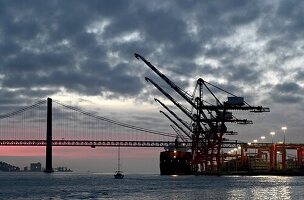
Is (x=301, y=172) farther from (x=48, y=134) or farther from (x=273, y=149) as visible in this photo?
(x=48, y=134)

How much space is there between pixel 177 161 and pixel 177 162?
83cm

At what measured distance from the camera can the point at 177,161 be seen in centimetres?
18125

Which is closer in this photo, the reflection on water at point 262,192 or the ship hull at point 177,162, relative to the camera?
the reflection on water at point 262,192

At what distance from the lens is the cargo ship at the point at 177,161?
585 feet

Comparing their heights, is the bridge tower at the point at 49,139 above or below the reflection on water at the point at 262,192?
above

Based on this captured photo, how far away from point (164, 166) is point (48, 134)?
3594cm

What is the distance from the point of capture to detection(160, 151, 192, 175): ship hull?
178 meters

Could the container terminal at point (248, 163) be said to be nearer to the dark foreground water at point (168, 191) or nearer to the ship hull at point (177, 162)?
the ship hull at point (177, 162)

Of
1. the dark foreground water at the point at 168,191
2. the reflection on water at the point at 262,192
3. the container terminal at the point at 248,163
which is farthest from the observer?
the container terminal at the point at 248,163

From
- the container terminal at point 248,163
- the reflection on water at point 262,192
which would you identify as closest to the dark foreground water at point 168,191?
the reflection on water at point 262,192

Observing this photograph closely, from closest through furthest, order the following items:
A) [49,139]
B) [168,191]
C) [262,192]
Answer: [262,192]
[168,191]
[49,139]

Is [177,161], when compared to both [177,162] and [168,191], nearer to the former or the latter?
[177,162]

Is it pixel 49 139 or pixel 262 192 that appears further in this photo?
pixel 49 139

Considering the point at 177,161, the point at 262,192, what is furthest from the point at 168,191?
the point at 177,161
